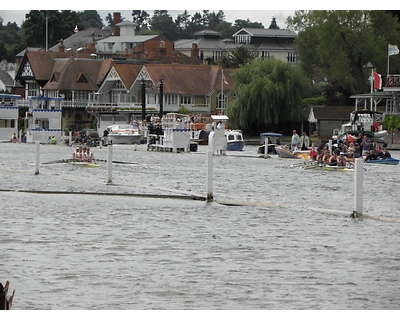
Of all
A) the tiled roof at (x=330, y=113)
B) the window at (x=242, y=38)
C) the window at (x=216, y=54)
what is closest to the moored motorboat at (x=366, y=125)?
the tiled roof at (x=330, y=113)

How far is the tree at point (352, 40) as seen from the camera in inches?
3664

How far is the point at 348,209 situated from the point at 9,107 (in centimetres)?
7203

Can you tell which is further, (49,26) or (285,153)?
(49,26)

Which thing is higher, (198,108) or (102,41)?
(102,41)

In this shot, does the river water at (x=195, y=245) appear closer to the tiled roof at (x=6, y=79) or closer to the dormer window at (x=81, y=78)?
the dormer window at (x=81, y=78)

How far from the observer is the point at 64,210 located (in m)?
29.1

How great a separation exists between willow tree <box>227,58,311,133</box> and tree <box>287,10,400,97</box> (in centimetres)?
362

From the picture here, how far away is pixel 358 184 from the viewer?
2550 cm

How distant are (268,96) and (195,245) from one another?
7055cm

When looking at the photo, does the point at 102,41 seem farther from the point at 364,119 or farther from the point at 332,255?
the point at 332,255

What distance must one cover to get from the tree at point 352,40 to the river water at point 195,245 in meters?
54.8

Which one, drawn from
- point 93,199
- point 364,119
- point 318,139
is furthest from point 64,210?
point 318,139

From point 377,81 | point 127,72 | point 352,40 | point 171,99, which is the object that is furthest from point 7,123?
point 127,72

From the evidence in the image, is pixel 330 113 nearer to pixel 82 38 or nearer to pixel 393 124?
pixel 393 124
